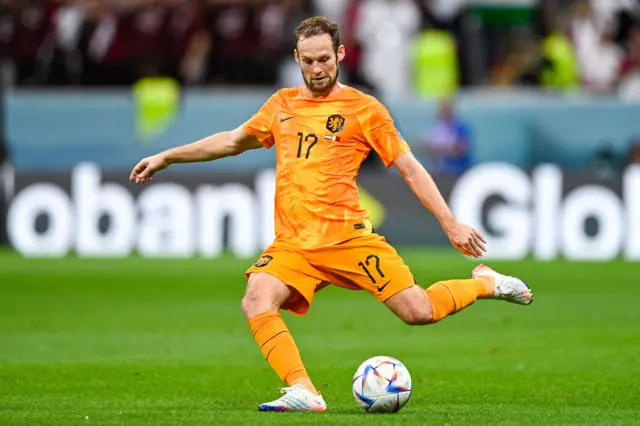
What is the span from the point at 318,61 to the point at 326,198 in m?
0.82

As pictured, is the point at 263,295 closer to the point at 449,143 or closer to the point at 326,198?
the point at 326,198

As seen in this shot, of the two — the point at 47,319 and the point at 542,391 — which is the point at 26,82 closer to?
the point at 47,319

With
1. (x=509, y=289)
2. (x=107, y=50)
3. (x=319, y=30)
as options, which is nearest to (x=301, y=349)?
(x=509, y=289)

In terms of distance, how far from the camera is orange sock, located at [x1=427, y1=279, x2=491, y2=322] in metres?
8.19

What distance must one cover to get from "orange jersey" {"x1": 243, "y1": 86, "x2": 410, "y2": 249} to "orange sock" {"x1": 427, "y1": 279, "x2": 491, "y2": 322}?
58 cm

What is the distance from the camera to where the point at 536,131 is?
22.6 meters

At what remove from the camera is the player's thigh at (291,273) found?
7.91m

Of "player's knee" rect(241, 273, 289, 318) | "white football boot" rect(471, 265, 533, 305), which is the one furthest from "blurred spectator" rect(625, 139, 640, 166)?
"player's knee" rect(241, 273, 289, 318)

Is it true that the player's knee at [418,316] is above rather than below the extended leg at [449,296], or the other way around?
below

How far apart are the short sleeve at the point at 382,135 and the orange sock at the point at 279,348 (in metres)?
1.18

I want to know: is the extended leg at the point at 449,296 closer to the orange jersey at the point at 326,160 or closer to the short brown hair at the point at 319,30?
the orange jersey at the point at 326,160

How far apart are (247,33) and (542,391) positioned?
15.8 m

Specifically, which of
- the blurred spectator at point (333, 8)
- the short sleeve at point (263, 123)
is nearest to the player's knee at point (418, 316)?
the short sleeve at point (263, 123)

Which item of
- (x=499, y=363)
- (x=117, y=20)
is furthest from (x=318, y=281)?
(x=117, y=20)
